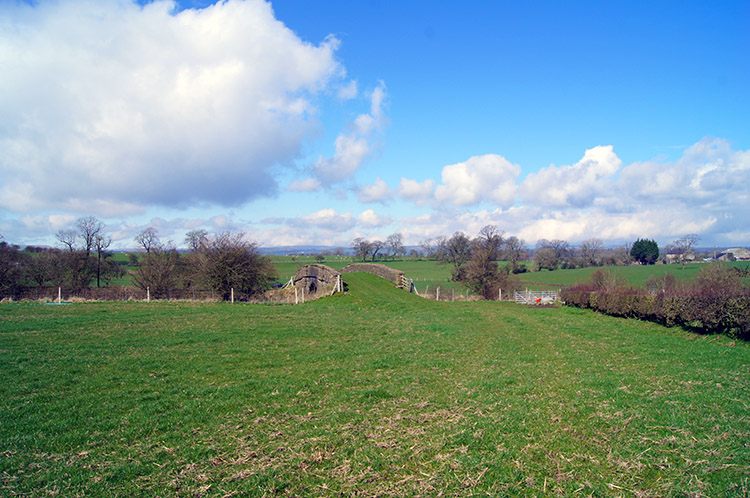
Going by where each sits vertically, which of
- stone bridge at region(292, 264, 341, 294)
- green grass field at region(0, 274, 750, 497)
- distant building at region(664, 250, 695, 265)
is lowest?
green grass field at region(0, 274, 750, 497)

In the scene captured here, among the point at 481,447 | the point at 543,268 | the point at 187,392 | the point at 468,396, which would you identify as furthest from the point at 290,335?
the point at 543,268

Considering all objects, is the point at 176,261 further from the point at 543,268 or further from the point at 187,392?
the point at 543,268

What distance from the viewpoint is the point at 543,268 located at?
87250 millimetres

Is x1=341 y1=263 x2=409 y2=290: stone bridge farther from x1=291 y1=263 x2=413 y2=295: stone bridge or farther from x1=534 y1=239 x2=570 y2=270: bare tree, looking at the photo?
x1=534 y1=239 x2=570 y2=270: bare tree

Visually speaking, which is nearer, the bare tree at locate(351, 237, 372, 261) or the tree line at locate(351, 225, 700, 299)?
the tree line at locate(351, 225, 700, 299)

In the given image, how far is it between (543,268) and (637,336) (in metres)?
73.8

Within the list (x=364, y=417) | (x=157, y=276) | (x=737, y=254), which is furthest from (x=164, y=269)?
(x=737, y=254)

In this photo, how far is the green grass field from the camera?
16.8ft

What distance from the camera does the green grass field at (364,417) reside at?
5.12m

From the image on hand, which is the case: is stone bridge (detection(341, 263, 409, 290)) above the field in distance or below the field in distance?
above

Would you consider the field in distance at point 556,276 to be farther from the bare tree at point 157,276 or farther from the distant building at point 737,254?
the bare tree at point 157,276

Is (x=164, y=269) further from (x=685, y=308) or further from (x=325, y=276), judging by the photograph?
(x=685, y=308)

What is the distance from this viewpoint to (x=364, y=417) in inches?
294

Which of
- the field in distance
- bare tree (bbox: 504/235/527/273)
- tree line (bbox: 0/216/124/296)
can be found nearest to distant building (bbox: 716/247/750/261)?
the field in distance
